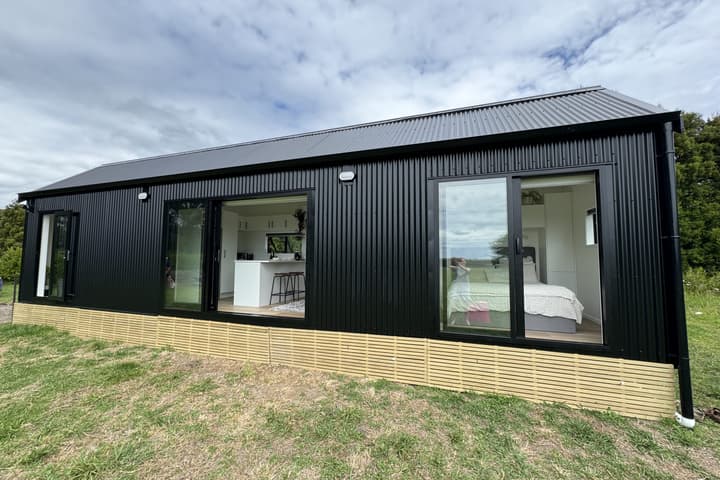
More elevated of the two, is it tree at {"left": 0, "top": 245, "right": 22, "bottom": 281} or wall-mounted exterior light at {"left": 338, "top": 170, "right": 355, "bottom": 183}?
wall-mounted exterior light at {"left": 338, "top": 170, "right": 355, "bottom": 183}

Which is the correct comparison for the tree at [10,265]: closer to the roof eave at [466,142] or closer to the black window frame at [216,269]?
the roof eave at [466,142]

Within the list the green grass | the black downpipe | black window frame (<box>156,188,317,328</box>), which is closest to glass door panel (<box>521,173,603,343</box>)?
the black downpipe

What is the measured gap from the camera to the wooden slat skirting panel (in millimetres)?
2484

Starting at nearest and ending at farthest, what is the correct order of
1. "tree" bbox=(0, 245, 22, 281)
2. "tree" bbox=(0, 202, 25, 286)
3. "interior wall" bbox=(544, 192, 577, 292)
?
"interior wall" bbox=(544, 192, 577, 292), "tree" bbox=(0, 245, 22, 281), "tree" bbox=(0, 202, 25, 286)

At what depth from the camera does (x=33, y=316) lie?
5.55 meters

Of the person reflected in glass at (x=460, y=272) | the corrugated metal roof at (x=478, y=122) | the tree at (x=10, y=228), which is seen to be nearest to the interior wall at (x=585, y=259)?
the corrugated metal roof at (x=478, y=122)

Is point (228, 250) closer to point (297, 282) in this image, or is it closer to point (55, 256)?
point (297, 282)

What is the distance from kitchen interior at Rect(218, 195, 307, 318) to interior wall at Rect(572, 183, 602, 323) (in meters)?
4.78

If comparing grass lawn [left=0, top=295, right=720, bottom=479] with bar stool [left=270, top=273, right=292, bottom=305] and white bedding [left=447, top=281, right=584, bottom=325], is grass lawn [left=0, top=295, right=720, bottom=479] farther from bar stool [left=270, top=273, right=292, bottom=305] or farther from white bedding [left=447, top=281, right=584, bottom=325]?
bar stool [left=270, top=273, right=292, bottom=305]

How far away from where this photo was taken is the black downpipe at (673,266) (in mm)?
2305

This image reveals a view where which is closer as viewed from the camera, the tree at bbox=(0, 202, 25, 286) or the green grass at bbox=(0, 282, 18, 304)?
the green grass at bbox=(0, 282, 18, 304)

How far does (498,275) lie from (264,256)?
24.7 feet

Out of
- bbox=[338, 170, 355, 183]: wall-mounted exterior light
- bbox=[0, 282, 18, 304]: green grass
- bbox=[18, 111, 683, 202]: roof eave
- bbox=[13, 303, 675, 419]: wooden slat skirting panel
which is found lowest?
bbox=[0, 282, 18, 304]: green grass

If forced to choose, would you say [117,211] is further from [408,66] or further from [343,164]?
[408,66]
